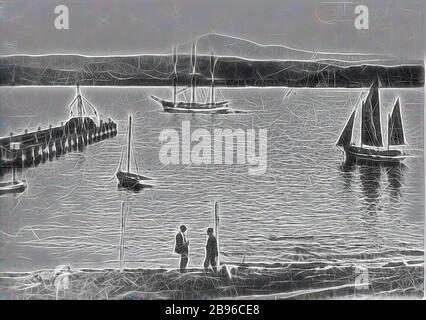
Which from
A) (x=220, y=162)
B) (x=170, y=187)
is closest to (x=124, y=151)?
(x=170, y=187)

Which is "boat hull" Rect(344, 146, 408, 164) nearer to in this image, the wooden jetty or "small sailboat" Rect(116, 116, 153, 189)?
"small sailboat" Rect(116, 116, 153, 189)

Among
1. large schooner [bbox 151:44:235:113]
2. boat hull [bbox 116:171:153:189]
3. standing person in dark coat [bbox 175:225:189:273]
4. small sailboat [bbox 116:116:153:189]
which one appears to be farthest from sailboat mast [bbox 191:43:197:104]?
standing person in dark coat [bbox 175:225:189:273]

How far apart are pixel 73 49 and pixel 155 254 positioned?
1100 millimetres

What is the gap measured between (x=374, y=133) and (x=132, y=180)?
Answer: 4.06 ft

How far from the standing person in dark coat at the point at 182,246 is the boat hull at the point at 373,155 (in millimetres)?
905

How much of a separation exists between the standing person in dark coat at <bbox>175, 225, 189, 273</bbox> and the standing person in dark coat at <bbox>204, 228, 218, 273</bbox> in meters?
0.10

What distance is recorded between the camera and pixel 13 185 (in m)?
3.07

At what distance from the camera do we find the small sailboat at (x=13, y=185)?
3070 millimetres

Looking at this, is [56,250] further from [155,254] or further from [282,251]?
[282,251]

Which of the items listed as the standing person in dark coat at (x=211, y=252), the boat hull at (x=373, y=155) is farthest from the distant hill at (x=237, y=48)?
the standing person in dark coat at (x=211, y=252)

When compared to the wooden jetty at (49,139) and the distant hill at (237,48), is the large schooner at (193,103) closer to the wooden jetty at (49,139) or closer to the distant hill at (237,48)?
the distant hill at (237,48)

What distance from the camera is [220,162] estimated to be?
3068 mm

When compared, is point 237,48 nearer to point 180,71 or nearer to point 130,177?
point 180,71

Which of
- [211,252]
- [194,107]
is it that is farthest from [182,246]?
[194,107]
